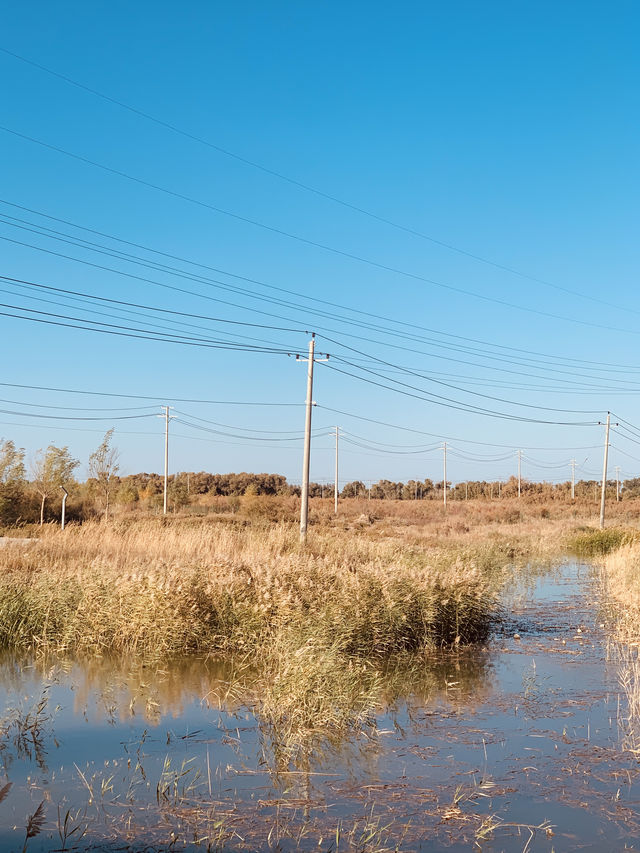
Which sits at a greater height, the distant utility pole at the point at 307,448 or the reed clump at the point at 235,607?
the distant utility pole at the point at 307,448

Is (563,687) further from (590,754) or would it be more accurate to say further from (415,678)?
(590,754)

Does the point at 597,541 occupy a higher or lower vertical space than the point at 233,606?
lower

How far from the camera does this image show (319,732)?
8.33m

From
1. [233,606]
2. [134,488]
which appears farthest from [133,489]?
[233,606]

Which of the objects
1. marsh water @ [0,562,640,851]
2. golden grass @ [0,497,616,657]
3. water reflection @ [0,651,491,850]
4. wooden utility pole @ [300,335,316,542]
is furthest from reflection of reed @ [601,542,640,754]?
wooden utility pole @ [300,335,316,542]

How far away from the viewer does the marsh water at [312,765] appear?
237 inches

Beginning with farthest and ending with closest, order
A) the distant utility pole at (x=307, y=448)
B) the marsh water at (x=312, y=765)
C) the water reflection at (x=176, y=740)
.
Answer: the distant utility pole at (x=307, y=448), the water reflection at (x=176, y=740), the marsh water at (x=312, y=765)

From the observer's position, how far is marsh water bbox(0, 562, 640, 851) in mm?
6008

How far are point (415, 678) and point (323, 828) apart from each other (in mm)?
5600

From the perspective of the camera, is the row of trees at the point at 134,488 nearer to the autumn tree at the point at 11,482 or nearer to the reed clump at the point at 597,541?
the autumn tree at the point at 11,482

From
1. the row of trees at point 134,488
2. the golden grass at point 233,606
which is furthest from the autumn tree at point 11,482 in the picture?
the golden grass at point 233,606

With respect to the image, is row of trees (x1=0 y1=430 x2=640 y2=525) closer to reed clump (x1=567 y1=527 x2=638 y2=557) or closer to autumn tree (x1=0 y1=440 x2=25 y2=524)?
autumn tree (x1=0 y1=440 x2=25 y2=524)

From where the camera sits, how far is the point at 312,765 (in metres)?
7.52

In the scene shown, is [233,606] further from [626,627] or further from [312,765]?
[626,627]
